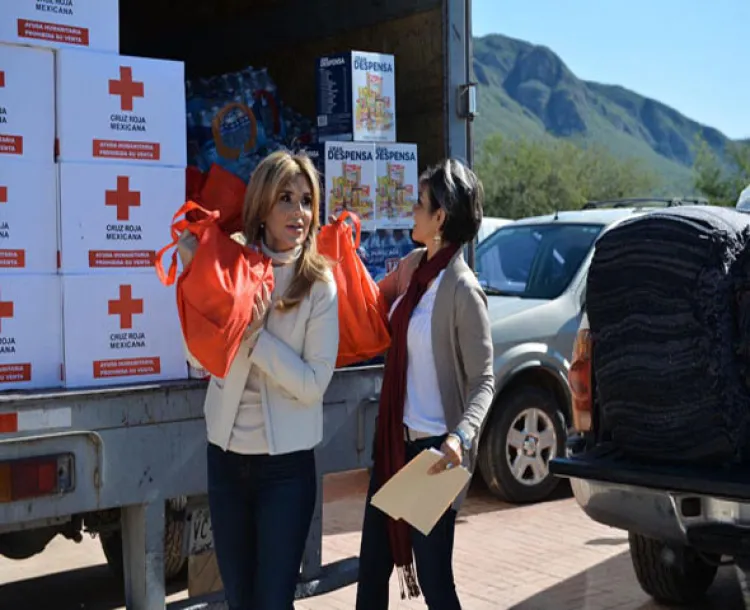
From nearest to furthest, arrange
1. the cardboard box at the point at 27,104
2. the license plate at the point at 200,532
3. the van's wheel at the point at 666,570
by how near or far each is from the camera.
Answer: the cardboard box at the point at 27,104 < the license plate at the point at 200,532 < the van's wheel at the point at 666,570

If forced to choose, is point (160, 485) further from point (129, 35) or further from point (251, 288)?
point (129, 35)

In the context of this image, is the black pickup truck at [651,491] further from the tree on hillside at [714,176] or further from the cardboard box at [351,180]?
the tree on hillside at [714,176]

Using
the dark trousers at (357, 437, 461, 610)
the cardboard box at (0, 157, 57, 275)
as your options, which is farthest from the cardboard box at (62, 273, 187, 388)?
the dark trousers at (357, 437, 461, 610)

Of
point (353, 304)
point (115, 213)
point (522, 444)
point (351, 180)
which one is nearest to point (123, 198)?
point (115, 213)

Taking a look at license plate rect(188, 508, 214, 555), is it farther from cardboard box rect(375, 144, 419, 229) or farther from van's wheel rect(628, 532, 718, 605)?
van's wheel rect(628, 532, 718, 605)

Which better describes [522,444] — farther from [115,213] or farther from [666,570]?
[115,213]

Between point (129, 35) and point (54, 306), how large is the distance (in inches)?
107

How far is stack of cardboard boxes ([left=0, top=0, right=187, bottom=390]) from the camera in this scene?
12.5 ft

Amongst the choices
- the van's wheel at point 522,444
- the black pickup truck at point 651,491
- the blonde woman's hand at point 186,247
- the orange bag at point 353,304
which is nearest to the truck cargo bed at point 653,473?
the black pickup truck at point 651,491

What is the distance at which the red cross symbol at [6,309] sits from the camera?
12.4ft

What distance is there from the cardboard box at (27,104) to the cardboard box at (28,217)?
49 mm

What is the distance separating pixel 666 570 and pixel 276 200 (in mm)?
2948

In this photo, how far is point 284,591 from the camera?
3.40 meters

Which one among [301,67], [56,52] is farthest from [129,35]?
[56,52]
